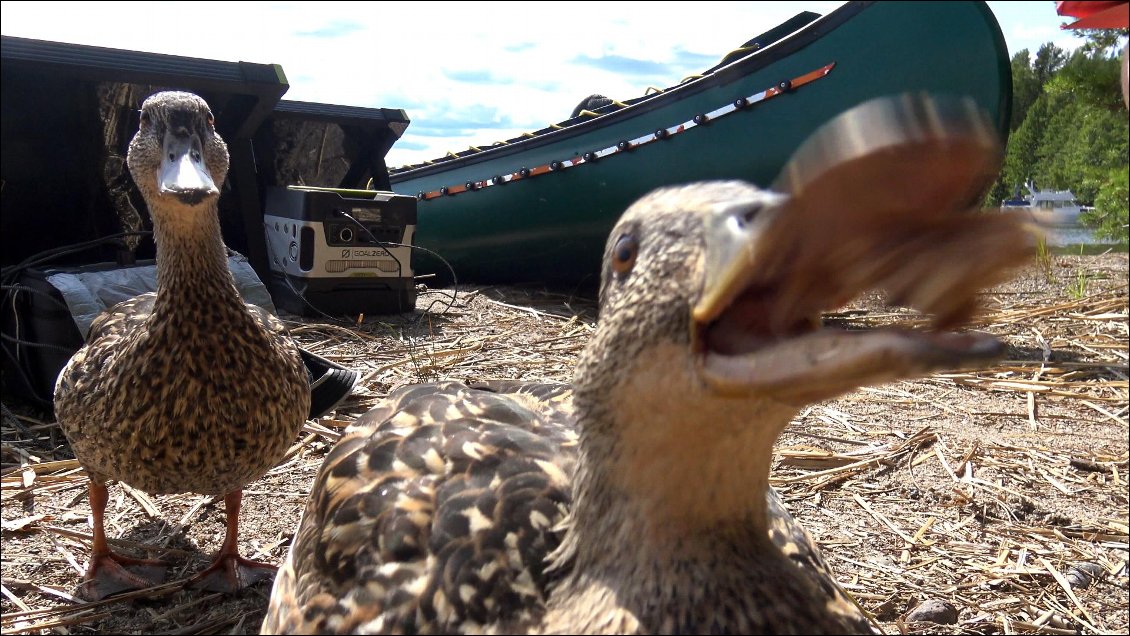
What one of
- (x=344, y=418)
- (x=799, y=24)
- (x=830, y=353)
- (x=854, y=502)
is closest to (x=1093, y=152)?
(x=799, y=24)

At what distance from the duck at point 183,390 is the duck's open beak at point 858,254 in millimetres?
1849

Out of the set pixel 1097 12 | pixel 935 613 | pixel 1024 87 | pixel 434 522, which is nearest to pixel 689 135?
A: pixel 1024 87

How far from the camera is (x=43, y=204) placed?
467 centimetres

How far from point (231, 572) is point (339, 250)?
3.24 metres

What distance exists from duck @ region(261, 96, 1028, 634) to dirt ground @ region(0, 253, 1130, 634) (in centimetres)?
21

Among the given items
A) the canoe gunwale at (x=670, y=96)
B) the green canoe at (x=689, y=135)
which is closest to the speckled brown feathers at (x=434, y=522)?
the green canoe at (x=689, y=135)

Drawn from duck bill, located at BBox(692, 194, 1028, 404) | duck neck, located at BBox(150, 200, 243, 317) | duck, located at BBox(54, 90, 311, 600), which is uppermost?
duck bill, located at BBox(692, 194, 1028, 404)

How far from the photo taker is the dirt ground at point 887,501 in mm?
2338

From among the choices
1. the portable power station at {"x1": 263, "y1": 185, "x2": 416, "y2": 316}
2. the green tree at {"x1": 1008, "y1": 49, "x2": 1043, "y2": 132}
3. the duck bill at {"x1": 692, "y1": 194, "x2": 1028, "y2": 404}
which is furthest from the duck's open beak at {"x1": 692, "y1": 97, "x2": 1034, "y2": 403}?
the green tree at {"x1": 1008, "y1": 49, "x2": 1043, "y2": 132}

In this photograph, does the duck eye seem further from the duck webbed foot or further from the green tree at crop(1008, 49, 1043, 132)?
the green tree at crop(1008, 49, 1043, 132)

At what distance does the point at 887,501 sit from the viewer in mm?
2910

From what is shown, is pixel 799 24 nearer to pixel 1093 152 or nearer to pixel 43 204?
pixel 1093 152

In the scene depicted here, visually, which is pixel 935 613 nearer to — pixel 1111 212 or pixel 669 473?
pixel 669 473

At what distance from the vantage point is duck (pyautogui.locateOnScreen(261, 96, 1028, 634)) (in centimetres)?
85
